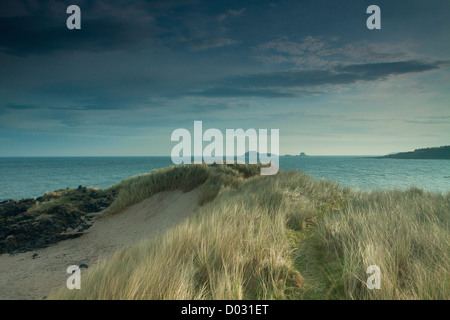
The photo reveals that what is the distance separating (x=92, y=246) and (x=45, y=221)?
114 inches

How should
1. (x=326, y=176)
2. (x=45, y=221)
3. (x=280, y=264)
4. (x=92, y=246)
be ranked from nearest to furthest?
(x=280, y=264) < (x=92, y=246) < (x=45, y=221) < (x=326, y=176)

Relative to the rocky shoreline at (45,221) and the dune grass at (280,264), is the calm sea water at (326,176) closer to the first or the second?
the dune grass at (280,264)

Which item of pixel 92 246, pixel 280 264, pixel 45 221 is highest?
pixel 280 264

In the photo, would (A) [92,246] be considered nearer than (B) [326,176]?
Yes

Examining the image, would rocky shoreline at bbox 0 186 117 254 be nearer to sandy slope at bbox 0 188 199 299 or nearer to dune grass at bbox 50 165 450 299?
Result: sandy slope at bbox 0 188 199 299

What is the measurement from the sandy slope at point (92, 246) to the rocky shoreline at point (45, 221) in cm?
42

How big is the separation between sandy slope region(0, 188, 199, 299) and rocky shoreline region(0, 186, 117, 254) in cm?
42

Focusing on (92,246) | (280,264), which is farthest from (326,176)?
(280,264)

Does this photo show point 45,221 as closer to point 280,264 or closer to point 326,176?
point 280,264

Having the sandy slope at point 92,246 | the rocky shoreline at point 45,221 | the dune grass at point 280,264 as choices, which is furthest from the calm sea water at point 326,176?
the rocky shoreline at point 45,221

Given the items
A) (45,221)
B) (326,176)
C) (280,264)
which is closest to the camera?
(280,264)

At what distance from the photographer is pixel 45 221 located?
9672mm

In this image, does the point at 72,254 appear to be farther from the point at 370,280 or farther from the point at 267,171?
the point at 267,171

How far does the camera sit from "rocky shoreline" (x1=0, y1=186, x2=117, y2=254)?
8.48 m
